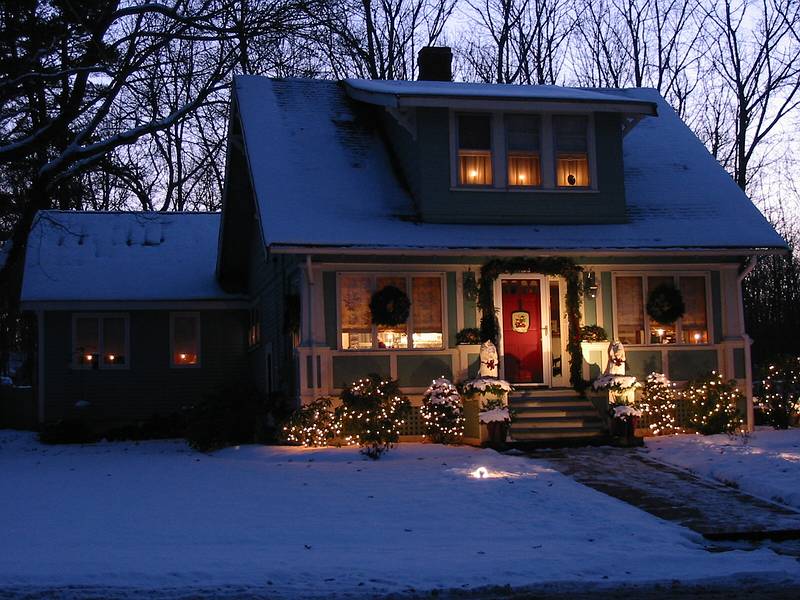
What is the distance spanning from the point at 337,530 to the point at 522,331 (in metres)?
8.17

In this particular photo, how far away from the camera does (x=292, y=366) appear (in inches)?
701

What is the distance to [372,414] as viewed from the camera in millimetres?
15469

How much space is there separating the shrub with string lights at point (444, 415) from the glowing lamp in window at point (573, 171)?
178 inches

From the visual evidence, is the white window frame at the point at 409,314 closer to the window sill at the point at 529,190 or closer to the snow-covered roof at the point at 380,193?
the snow-covered roof at the point at 380,193

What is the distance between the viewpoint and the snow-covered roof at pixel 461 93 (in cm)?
1686

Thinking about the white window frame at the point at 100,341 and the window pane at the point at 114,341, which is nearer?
the white window frame at the point at 100,341

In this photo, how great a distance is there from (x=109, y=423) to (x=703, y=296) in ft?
43.0

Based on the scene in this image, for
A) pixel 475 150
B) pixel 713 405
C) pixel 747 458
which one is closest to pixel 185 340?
pixel 475 150

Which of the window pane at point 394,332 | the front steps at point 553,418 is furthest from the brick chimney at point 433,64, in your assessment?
the front steps at point 553,418

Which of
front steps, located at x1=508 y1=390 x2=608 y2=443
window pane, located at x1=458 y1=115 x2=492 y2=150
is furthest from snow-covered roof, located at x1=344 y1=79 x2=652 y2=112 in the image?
front steps, located at x1=508 y1=390 x2=608 y2=443

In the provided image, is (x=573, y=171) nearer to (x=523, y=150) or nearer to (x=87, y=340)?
(x=523, y=150)

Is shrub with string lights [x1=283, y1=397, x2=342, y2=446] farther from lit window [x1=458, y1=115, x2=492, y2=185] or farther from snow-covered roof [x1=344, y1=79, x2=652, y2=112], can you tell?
snow-covered roof [x1=344, y1=79, x2=652, y2=112]

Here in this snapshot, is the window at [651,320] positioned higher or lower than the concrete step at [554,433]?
higher

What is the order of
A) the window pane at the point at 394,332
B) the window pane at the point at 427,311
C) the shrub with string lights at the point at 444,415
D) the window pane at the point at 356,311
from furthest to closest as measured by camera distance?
the window pane at the point at 427,311 < the window pane at the point at 394,332 < the window pane at the point at 356,311 < the shrub with string lights at the point at 444,415
